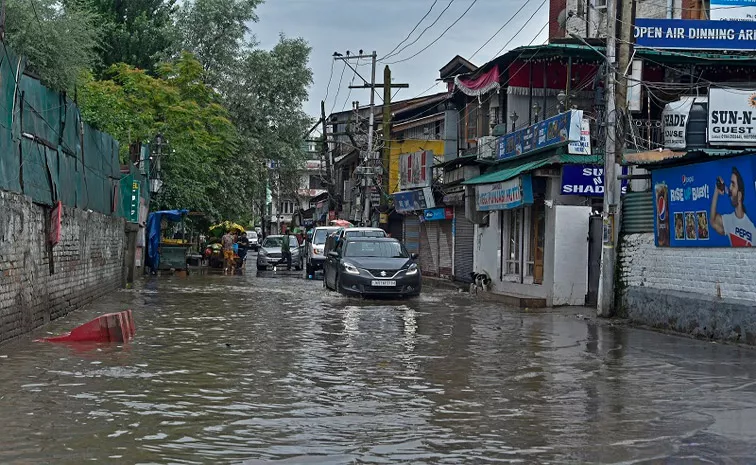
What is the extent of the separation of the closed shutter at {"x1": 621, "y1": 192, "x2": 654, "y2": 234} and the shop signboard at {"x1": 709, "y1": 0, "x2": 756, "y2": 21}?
7.56 metres

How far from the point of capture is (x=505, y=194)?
26703 mm

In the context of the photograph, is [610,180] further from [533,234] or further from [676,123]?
[533,234]

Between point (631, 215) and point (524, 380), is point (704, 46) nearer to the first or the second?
point (631, 215)

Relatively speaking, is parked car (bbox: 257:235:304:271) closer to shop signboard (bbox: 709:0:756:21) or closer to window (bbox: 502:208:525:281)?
Answer: window (bbox: 502:208:525:281)

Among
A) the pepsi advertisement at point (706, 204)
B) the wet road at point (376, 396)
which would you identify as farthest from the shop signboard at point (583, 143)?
the wet road at point (376, 396)

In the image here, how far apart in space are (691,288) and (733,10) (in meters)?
11.4

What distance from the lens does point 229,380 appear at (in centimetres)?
1085

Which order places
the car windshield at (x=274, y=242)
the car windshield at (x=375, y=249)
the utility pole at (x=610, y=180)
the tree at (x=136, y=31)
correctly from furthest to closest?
the tree at (x=136, y=31) < the car windshield at (x=274, y=242) < the car windshield at (x=375, y=249) < the utility pole at (x=610, y=180)

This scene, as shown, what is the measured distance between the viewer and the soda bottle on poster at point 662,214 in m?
18.0

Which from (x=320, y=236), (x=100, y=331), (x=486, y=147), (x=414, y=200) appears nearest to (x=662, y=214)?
(x=100, y=331)

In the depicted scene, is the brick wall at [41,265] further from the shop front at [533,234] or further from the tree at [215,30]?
the tree at [215,30]

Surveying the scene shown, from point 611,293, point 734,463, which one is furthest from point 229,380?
point 611,293

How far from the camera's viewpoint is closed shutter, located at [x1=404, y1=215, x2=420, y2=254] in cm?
4381

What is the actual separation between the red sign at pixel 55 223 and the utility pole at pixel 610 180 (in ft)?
35.0
